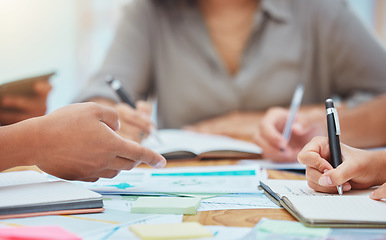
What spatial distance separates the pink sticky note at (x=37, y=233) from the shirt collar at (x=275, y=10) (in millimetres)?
1135

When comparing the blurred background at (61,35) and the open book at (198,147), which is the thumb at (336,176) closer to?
the open book at (198,147)

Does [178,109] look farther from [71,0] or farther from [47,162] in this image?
[71,0]

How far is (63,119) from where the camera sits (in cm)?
47

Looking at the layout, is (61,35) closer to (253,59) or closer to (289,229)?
(253,59)

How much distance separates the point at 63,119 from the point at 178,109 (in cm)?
92

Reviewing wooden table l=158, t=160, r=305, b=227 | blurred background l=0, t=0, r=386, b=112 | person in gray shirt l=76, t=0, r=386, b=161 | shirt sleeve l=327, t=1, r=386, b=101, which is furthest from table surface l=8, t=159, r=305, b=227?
blurred background l=0, t=0, r=386, b=112

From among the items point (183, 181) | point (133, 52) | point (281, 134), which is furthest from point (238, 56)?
point (183, 181)

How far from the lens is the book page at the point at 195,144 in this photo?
84 centimetres

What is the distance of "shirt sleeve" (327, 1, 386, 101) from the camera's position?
129 cm

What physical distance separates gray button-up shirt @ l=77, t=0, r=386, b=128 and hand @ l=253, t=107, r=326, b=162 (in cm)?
34

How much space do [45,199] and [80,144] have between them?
0.24 feet

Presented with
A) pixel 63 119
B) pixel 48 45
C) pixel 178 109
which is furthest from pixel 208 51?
pixel 48 45

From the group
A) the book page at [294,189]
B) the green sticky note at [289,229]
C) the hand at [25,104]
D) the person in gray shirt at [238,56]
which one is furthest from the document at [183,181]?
the person in gray shirt at [238,56]

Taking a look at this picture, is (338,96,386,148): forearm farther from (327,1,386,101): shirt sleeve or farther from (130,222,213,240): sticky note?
(130,222,213,240): sticky note
